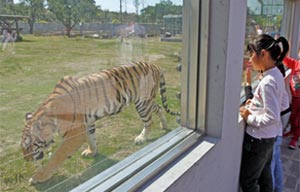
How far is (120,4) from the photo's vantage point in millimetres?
1061

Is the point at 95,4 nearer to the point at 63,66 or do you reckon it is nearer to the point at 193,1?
the point at 63,66

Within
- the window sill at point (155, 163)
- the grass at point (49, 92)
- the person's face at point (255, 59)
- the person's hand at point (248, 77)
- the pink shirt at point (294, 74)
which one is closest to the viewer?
the grass at point (49, 92)

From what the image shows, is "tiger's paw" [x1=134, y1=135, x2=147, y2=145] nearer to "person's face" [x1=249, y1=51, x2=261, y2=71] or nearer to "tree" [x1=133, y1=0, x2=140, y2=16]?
"tree" [x1=133, y1=0, x2=140, y2=16]

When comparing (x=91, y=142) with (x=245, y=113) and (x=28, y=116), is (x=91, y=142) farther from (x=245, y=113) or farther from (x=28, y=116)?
(x=245, y=113)

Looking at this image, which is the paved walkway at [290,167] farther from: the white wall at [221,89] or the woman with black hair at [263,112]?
the white wall at [221,89]

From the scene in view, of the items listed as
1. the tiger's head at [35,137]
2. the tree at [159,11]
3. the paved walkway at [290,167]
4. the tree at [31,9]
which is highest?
the tree at [159,11]

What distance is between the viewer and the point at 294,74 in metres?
3.14

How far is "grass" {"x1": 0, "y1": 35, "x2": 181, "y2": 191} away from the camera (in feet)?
2.43

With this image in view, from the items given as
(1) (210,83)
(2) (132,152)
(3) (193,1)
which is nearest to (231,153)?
(1) (210,83)

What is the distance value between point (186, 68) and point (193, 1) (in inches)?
13.6

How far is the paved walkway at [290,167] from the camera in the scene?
2502 millimetres

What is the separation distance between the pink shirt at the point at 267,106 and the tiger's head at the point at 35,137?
1.30m

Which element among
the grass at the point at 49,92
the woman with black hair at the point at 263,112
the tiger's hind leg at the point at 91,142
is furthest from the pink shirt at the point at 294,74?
the tiger's hind leg at the point at 91,142

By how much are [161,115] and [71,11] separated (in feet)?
2.51
